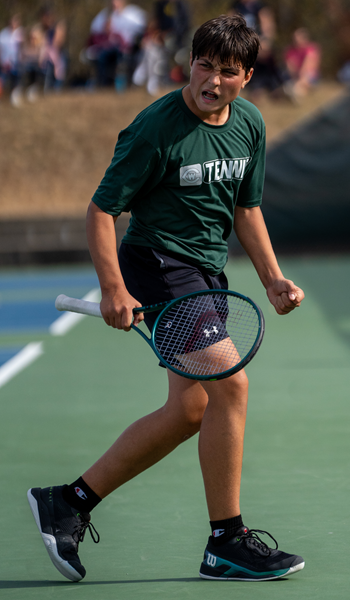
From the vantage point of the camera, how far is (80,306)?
124 inches

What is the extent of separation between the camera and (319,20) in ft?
101

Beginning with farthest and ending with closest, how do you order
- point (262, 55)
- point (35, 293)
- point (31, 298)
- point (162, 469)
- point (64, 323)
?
point (262, 55) → point (35, 293) → point (31, 298) → point (64, 323) → point (162, 469)

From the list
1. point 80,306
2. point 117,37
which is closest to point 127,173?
point 80,306

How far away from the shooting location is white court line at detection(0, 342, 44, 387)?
6.47 metres

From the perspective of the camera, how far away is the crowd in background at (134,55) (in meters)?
17.1

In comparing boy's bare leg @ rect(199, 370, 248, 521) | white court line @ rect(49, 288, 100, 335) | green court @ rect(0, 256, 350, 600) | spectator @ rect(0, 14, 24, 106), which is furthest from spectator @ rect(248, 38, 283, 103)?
boy's bare leg @ rect(199, 370, 248, 521)

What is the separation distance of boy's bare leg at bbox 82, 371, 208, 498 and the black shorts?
0.19 m

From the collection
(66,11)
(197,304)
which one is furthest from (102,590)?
(66,11)

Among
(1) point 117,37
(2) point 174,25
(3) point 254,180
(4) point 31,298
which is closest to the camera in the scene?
(3) point 254,180

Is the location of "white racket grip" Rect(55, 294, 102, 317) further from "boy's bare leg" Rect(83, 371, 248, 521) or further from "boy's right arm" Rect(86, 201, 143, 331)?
"boy's bare leg" Rect(83, 371, 248, 521)

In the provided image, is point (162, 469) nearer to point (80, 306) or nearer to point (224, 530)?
point (224, 530)

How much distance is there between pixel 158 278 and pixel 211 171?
1.37ft

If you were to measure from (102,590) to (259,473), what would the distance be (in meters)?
1.40

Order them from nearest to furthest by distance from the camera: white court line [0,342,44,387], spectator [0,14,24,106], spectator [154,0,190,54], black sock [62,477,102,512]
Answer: black sock [62,477,102,512] < white court line [0,342,44,387] < spectator [154,0,190,54] < spectator [0,14,24,106]
